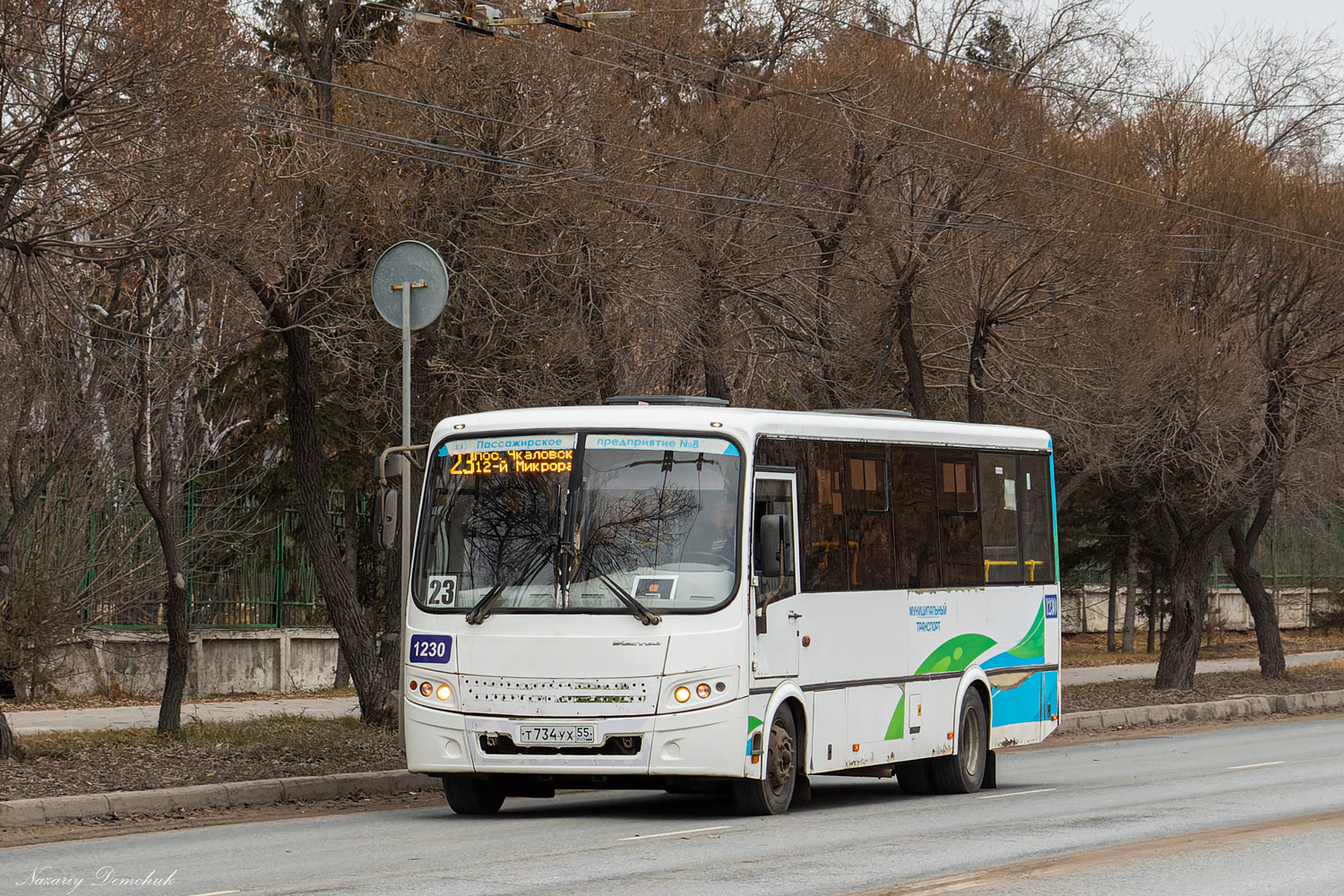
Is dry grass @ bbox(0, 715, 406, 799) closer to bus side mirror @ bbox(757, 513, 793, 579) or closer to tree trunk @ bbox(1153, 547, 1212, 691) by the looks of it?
bus side mirror @ bbox(757, 513, 793, 579)

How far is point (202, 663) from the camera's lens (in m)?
26.2

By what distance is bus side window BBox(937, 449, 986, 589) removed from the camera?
1555 centimetres

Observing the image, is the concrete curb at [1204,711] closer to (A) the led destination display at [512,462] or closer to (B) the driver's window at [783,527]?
(B) the driver's window at [783,527]

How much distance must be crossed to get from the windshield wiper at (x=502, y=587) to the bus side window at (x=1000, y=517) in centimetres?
513

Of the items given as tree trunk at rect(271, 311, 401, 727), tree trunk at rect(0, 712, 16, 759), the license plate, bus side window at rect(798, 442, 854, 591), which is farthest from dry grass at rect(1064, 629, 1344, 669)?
tree trunk at rect(0, 712, 16, 759)

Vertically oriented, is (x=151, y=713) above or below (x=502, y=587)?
below

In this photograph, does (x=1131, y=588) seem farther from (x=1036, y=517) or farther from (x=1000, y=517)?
(x=1000, y=517)

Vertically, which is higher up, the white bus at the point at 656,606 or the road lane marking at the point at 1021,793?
the white bus at the point at 656,606

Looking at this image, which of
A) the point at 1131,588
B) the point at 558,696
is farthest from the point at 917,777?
the point at 1131,588

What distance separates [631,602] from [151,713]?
1198 centimetres

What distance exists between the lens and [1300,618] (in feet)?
175

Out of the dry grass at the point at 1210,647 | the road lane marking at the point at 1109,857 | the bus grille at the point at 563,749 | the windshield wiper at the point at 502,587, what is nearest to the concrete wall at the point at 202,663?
the windshield wiper at the point at 502,587

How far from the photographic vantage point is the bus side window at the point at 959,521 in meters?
15.6

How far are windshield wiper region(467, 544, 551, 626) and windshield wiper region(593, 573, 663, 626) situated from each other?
1.35ft
